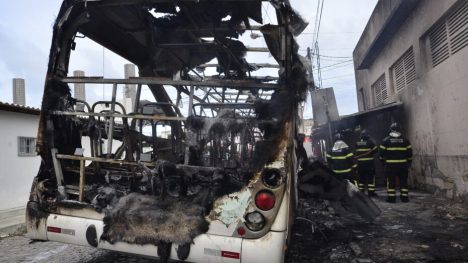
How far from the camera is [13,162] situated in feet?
32.3

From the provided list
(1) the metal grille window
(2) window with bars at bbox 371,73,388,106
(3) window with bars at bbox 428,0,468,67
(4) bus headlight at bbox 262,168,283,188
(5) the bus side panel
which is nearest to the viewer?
(5) the bus side panel

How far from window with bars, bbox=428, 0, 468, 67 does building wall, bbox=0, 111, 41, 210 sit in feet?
33.4

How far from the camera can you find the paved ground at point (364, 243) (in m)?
4.12

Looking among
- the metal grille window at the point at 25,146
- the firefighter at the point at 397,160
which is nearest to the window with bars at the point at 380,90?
the firefighter at the point at 397,160

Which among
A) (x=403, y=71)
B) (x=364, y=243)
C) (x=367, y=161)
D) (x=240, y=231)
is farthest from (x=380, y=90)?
(x=240, y=231)

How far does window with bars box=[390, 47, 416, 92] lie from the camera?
9180 millimetres

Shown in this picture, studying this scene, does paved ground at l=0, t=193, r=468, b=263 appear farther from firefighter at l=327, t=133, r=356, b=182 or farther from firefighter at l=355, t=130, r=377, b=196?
firefighter at l=355, t=130, r=377, b=196

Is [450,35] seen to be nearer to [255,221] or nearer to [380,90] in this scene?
[380,90]

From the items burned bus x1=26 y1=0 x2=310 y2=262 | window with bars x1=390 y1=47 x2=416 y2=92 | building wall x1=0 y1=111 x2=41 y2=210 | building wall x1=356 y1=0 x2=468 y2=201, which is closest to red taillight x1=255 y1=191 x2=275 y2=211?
burned bus x1=26 y1=0 x2=310 y2=262

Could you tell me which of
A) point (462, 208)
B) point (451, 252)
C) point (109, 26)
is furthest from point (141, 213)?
point (462, 208)

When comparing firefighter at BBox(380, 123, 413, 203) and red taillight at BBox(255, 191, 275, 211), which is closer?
red taillight at BBox(255, 191, 275, 211)

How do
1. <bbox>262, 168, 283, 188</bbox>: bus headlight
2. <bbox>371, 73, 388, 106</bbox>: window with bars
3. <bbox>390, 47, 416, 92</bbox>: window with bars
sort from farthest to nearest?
1. <bbox>371, 73, 388, 106</bbox>: window with bars
2. <bbox>390, 47, 416, 92</bbox>: window with bars
3. <bbox>262, 168, 283, 188</bbox>: bus headlight

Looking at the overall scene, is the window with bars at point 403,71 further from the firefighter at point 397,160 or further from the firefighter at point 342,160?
the firefighter at point 342,160

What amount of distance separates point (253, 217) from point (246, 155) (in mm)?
595
